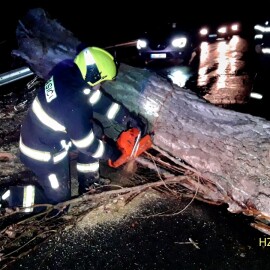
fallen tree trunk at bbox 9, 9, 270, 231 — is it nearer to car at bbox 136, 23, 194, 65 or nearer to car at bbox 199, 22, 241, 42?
car at bbox 136, 23, 194, 65

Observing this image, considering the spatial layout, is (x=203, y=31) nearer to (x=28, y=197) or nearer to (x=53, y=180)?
(x=53, y=180)

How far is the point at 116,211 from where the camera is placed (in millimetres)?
3367

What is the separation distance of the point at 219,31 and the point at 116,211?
7.23 metres

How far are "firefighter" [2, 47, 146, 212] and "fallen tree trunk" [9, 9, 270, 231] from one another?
0.32 metres

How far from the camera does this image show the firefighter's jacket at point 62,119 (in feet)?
9.73

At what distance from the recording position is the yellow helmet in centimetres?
297

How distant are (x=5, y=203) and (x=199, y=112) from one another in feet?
8.12

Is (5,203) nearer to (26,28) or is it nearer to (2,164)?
(2,164)

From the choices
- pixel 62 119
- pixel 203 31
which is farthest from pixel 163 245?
pixel 203 31

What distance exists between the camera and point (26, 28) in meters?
5.35

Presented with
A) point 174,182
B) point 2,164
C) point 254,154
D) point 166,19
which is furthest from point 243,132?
point 166,19

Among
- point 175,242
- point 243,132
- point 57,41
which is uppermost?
point 57,41

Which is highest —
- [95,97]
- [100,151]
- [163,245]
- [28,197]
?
[95,97]

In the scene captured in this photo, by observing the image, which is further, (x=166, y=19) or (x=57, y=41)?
(x=166, y=19)
